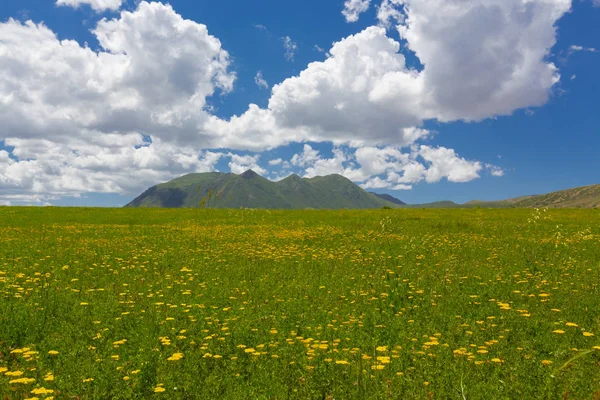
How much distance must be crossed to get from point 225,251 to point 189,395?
43.6 feet

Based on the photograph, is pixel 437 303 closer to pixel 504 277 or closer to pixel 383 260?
pixel 504 277

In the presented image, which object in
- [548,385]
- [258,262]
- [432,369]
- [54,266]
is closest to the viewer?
[548,385]

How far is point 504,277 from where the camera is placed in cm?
1382

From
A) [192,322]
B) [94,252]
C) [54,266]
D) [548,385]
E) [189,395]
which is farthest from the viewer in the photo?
[94,252]

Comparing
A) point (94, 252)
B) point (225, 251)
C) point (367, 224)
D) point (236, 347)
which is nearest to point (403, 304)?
point (236, 347)

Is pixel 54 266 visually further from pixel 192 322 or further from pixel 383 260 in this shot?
pixel 383 260

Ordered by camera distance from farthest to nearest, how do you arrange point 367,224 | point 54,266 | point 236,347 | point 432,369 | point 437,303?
1. point 367,224
2. point 54,266
3. point 437,303
4. point 236,347
5. point 432,369

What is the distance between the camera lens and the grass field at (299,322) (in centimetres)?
613

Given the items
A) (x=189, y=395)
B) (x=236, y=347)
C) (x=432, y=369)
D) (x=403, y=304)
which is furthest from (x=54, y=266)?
(x=432, y=369)

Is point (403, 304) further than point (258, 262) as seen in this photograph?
No

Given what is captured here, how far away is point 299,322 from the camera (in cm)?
927

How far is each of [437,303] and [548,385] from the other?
5.35 m

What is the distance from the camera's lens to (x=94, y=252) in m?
18.2

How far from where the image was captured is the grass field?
241 inches
